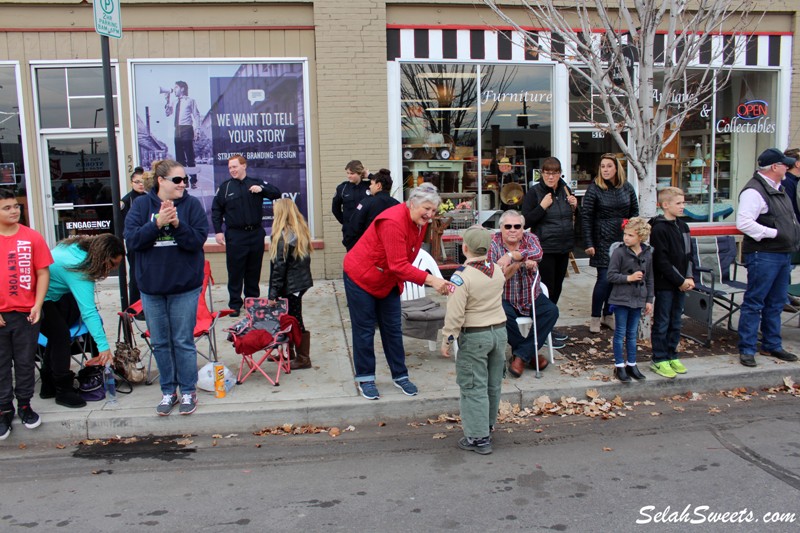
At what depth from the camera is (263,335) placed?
582cm

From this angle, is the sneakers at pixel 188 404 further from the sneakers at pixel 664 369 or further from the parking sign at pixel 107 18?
the sneakers at pixel 664 369

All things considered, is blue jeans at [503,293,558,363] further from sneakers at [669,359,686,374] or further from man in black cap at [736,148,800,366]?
man in black cap at [736,148,800,366]

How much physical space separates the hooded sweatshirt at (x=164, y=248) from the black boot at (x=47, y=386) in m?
1.27

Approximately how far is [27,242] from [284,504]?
2.77m

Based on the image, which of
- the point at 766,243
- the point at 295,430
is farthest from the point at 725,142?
the point at 295,430

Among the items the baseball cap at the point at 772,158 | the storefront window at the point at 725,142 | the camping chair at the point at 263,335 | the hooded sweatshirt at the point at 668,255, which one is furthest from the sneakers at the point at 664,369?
the storefront window at the point at 725,142

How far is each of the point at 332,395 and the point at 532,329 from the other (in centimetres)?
194

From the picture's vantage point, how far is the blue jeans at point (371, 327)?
5.44m

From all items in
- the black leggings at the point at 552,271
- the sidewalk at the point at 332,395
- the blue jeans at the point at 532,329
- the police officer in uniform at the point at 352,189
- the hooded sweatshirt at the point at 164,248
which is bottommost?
the sidewalk at the point at 332,395

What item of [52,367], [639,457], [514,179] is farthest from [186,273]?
[514,179]

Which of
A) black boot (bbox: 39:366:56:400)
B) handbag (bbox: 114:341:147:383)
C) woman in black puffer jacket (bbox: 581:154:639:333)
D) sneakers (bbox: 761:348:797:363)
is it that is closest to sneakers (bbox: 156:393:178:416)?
handbag (bbox: 114:341:147:383)

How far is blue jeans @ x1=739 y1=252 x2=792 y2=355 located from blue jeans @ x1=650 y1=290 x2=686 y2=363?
2.61 feet

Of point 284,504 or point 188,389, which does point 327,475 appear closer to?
point 284,504

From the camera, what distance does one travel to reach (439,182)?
418 inches
